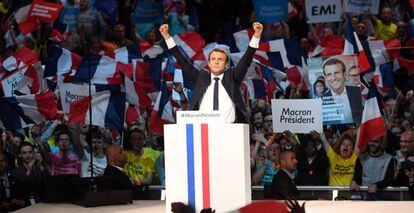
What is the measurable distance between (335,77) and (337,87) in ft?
0.47

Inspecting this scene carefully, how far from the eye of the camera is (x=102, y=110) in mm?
→ 12156

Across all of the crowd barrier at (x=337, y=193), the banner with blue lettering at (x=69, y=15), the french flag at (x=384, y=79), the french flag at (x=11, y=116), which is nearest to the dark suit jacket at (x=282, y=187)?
the crowd barrier at (x=337, y=193)

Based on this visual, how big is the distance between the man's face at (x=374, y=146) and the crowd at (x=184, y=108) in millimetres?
12

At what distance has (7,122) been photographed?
11609 mm

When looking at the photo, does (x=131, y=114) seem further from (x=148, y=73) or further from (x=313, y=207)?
(x=313, y=207)

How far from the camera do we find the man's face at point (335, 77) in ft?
37.8

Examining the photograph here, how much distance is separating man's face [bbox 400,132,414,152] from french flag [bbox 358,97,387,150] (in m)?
0.40

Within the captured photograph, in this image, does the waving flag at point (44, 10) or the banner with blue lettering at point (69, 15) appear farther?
the banner with blue lettering at point (69, 15)

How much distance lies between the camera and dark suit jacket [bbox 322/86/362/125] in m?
11.4

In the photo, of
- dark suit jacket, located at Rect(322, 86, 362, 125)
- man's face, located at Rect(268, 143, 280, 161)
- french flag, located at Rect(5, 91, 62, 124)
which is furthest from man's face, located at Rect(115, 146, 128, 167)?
dark suit jacket, located at Rect(322, 86, 362, 125)

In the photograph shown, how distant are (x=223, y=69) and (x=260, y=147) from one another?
2.59 metres

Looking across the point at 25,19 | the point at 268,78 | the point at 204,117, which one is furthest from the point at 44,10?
the point at 204,117

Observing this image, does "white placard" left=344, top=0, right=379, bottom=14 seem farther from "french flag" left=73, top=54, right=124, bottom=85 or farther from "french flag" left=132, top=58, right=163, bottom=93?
"french flag" left=73, top=54, right=124, bottom=85

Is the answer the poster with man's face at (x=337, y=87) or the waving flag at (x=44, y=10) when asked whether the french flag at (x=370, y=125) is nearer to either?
the poster with man's face at (x=337, y=87)
